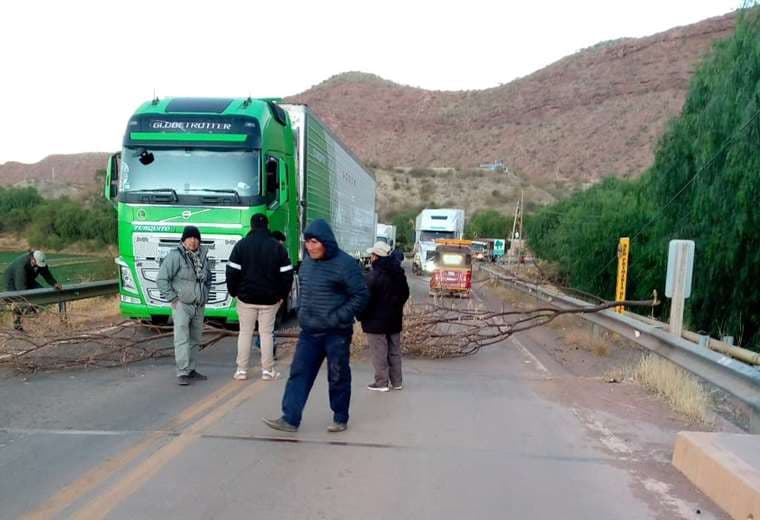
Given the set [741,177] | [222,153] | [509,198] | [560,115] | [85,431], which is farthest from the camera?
[560,115]

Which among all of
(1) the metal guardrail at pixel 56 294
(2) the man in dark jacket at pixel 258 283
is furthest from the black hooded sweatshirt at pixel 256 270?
(1) the metal guardrail at pixel 56 294

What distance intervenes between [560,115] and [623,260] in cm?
8997

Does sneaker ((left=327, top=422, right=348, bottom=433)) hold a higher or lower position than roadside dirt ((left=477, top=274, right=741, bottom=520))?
higher

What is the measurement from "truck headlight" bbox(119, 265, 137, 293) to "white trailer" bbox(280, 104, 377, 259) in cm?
390

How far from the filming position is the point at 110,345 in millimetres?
10219

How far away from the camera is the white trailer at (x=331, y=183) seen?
15.4m

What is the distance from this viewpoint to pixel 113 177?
12.4 metres

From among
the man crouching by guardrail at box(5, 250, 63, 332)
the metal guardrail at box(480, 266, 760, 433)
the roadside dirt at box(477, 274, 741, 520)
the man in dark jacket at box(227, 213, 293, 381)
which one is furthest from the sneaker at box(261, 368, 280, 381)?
the man crouching by guardrail at box(5, 250, 63, 332)

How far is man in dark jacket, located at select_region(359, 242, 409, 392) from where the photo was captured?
867cm

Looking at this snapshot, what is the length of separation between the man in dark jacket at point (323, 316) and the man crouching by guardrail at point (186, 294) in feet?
8.29

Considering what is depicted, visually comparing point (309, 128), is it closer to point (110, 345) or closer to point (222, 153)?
point (222, 153)

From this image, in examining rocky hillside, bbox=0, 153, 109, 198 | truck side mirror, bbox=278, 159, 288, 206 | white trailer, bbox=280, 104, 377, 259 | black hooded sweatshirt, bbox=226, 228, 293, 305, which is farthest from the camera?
rocky hillside, bbox=0, 153, 109, 198

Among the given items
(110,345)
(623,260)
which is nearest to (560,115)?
(623,260)

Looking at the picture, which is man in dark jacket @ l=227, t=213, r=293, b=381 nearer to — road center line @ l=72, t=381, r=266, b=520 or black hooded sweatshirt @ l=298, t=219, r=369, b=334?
road center line @ l=72, t=381, r=266, b=520
